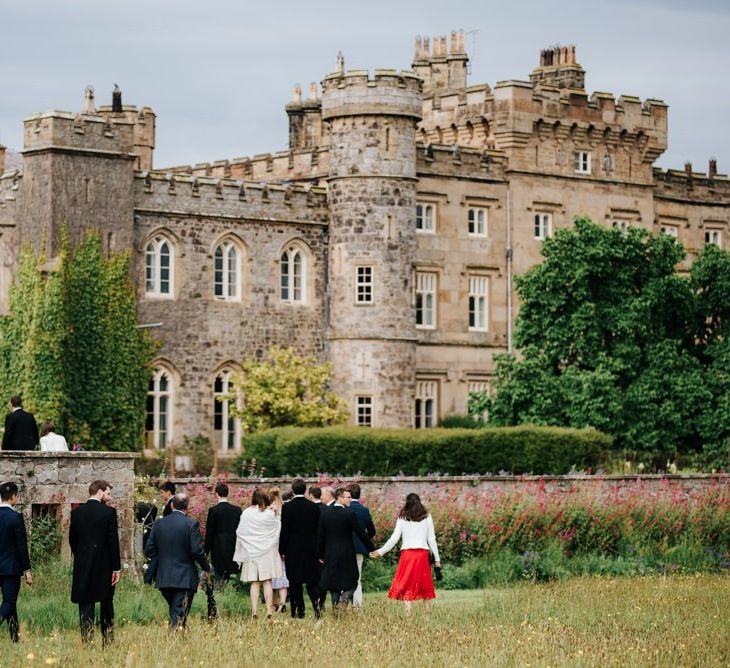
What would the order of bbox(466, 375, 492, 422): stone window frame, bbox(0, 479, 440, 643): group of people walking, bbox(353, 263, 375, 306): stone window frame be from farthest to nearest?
1. bbox(466, 375, 492, 422): stone window frame
2. bbox(353, 263, 375, 306): stone window frame
3. bbox(0, 479, 440, 643): group of people walking

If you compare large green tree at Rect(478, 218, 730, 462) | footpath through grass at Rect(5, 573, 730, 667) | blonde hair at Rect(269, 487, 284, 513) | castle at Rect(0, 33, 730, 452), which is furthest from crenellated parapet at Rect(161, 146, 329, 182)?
blonde hair at Rect(269, 487, 284, 513)

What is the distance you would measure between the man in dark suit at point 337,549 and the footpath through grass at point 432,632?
0.51 metres

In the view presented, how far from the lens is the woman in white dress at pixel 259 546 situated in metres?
23.4

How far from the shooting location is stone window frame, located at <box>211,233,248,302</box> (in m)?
48.6

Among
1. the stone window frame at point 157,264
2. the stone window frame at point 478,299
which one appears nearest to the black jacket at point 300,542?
the stone window frame at point 157,264

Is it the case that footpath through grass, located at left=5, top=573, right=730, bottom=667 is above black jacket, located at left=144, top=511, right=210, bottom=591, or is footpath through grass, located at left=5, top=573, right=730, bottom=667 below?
below

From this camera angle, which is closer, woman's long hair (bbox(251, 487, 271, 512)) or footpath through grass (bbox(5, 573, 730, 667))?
footpath through grass (bbox(5, 573, 730, 667))

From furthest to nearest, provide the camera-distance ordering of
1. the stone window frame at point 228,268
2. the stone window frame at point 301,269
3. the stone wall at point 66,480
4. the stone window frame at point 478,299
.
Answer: the stone window frame at point 478,299
the stone window frame at point 301,269
the stone window frame at point 228,268
the stone wall at point 66,480

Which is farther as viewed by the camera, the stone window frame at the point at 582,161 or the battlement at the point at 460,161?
the stone window frame at the point at 582,161

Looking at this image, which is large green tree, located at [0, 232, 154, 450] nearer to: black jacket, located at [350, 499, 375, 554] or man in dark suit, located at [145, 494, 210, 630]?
black jacket, located at [350, 499, 375, 554]

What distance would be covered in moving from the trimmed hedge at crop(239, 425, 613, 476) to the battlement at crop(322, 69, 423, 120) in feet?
29.9

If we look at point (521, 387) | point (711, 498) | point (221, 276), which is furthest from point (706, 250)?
point (711, 498)

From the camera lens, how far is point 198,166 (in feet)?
188

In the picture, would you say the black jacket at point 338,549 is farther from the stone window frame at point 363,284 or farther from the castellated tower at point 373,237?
the stone window frame at point 363,284
